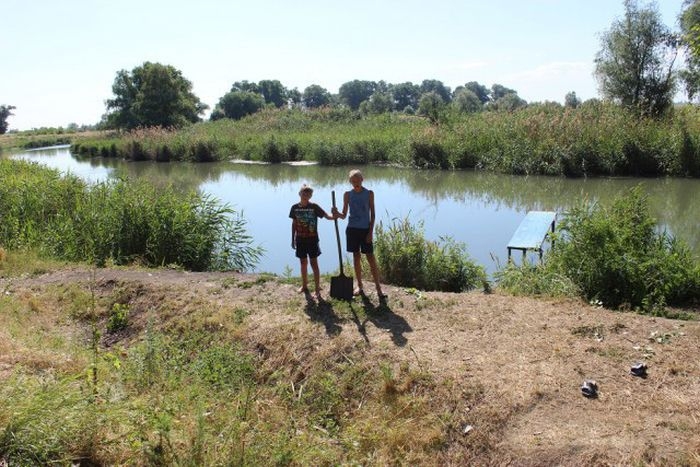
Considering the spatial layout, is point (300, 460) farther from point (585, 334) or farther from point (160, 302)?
point (160, 302)

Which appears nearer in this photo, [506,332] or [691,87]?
[506,332]

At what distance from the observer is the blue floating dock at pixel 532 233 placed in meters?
9.83

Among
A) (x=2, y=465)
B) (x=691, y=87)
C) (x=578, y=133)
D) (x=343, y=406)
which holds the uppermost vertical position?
(x=691, y=87)

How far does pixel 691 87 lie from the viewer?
3069 cm

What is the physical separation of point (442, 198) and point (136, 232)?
10.6m

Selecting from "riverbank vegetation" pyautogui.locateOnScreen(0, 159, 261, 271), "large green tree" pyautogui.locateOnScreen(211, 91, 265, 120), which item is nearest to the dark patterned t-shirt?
"riverbank vegetation" pyautogui.locateOnScreen(0, 159, 261, 271)

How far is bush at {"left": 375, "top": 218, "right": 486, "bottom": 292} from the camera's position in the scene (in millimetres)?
8938

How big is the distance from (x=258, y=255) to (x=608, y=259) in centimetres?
641

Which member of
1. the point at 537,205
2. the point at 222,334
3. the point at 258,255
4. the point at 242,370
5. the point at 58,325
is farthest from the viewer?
the point at 537,205

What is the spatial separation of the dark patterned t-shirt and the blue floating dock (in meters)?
3.81

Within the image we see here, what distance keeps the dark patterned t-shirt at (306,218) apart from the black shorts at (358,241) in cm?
41

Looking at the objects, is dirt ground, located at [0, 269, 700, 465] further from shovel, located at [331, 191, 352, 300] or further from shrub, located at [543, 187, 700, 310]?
shrub, located at [543, 187, 700, 310]

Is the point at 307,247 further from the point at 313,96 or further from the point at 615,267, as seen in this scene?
the point at 313,96

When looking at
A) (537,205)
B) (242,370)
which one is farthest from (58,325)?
(537,205)
